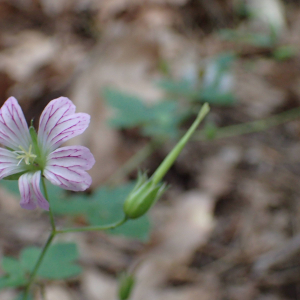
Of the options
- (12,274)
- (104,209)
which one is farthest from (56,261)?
(104,209)

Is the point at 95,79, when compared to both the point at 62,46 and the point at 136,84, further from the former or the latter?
the point at 62,46

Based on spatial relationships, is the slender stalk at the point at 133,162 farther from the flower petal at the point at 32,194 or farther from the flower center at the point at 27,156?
the flower petal at the point at 32,194

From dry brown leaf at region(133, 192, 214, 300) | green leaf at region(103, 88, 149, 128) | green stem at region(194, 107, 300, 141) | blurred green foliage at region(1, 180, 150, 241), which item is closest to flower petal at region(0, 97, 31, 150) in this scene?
blurred green foliage at region(1, 180, 150, 241)

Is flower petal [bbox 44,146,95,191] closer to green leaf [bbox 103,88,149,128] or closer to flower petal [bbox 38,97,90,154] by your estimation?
flower petal [bbox 38,97,90,154]

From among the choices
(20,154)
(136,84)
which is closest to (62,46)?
(136,84)

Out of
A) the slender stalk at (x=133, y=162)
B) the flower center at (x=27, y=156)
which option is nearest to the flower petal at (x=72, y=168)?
the flower center at (x=27, y=156)

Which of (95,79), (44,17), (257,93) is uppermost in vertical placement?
(44,17)
